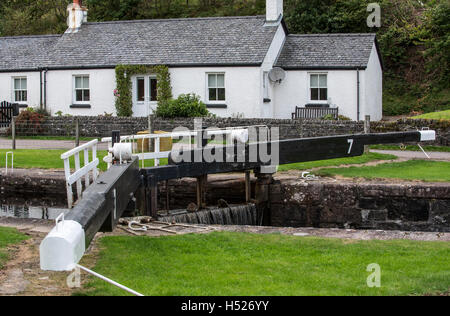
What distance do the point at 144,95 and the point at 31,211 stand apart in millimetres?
16771

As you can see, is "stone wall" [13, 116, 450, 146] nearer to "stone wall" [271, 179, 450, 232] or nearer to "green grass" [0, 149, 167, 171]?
"green grass" [0, 149, 167, 171]

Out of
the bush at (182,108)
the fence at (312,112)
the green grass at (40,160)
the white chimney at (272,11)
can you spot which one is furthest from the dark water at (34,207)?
the white chimney at (272,11)

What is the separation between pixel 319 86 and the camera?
3228cm

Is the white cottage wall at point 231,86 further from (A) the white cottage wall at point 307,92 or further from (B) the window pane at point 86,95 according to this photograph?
(B) the window pane at point 86,95

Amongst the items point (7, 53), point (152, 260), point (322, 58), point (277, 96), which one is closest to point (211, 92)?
point (277, 96)

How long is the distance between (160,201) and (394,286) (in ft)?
30.9

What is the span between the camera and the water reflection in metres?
16.8

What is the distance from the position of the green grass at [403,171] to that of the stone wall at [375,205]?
103 centimetres

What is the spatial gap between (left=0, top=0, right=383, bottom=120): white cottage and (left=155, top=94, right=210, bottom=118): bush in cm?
269

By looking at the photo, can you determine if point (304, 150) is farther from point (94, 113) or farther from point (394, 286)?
point (94, 113)

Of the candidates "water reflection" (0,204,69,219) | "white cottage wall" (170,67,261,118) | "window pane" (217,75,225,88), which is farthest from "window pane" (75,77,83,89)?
"water reflection" (0,204,69,219)

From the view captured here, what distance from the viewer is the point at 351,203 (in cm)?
1555

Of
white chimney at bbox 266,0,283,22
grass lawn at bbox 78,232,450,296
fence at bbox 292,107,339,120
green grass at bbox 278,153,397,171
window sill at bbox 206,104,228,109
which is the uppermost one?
white chimney at bbox 266,0,283,22

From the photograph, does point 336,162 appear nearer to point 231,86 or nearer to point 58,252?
point 231,86
